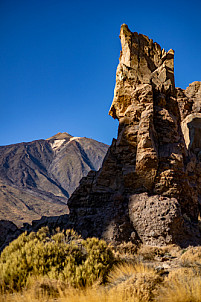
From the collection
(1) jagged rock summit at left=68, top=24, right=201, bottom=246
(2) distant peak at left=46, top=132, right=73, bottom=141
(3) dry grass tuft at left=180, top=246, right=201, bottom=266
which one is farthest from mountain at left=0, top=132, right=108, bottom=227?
(3) dry grass tuft at left=180, top=246, right=201, bottom=266

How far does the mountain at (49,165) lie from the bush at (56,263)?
58.9 meters

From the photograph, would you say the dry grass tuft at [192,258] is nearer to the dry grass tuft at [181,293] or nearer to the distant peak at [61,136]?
the dry grass tuft at [181,293]

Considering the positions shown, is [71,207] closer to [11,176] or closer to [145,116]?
[145,116]

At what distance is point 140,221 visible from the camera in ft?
39.2

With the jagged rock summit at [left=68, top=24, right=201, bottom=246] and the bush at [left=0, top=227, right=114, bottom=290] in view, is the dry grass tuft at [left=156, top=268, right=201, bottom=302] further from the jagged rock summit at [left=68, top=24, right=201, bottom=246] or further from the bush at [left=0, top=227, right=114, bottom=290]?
the jagged rock summit at [left=68, top=24, right=201, bottom=246]

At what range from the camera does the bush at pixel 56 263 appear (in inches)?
235

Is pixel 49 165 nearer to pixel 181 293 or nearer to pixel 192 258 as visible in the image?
pixel 192 258

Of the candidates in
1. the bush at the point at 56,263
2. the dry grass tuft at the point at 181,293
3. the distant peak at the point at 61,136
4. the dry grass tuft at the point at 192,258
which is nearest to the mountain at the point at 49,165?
the distant peak at the point at 61,136

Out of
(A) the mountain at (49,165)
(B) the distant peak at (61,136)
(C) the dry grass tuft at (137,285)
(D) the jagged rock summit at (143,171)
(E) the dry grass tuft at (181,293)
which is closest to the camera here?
(E) the dry grass tuft at (181,293)

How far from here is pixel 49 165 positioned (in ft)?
379

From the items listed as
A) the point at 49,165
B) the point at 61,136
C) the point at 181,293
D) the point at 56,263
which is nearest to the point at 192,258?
the point at 181,293

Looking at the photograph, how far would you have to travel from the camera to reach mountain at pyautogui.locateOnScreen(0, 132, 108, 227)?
8519 centimetres

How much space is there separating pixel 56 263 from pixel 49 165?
111 meters

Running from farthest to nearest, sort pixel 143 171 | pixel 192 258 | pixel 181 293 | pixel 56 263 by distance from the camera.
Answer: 1. pixel 143 171
2. pixel 192 258
3. pixel 56 263
4. pixel 181 293
